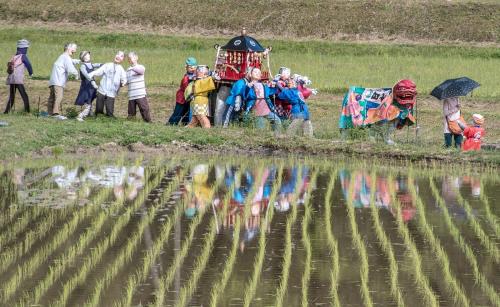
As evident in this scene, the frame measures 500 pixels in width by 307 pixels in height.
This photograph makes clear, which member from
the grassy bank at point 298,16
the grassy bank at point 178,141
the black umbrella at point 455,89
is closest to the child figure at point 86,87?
the grassy bank at point 178,141

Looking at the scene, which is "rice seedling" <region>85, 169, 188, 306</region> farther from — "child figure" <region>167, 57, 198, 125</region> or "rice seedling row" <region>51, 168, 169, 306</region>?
"child figure" <region>167, 57, 198, 125</region>

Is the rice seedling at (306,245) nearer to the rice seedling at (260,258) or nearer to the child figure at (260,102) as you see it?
the rice seedling at (260,258)

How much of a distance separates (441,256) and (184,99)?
799cm

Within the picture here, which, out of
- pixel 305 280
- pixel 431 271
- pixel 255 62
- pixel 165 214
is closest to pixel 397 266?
pixel 431 271

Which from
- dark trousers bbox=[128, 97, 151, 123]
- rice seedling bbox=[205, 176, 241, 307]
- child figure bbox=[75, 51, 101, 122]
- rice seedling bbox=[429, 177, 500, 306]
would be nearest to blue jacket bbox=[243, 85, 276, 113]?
dark trousers bbox=[128, 97, 151, 123]

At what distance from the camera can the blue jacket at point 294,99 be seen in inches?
637

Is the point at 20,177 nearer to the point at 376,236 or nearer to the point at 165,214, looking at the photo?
the point at 165,214

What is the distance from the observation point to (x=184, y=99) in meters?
16.8

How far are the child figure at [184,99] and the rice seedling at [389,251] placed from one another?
5.09m

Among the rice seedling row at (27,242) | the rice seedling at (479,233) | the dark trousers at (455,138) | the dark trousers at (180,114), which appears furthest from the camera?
the dark trousers at (180,114)

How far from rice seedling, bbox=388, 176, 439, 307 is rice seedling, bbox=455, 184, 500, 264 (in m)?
0.54

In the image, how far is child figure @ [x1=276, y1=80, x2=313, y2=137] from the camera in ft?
53.0

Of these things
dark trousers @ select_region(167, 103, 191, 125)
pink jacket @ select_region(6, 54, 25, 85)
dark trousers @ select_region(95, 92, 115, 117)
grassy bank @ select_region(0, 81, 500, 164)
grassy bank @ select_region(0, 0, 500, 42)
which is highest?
grassy bank @ select_region(0, 0, 500, 42)

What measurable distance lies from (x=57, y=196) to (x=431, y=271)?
159 inches
